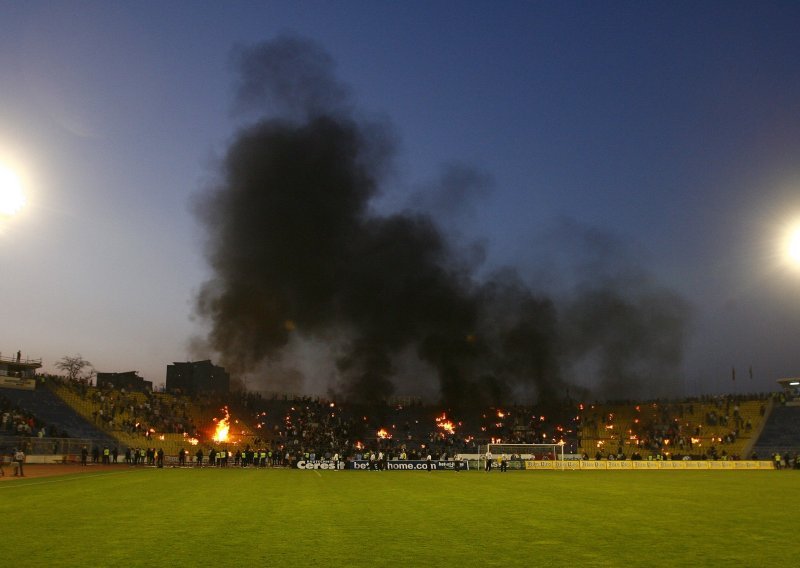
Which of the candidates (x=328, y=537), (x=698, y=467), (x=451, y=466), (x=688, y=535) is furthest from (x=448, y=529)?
(x=698, y=467)

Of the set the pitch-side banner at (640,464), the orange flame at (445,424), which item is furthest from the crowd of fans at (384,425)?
the pitch-side banner at (640,464)

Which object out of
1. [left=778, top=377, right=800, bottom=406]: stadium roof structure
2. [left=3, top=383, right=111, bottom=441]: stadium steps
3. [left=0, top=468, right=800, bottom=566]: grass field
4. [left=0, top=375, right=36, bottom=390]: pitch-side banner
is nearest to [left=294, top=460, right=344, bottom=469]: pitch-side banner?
[left=3, top=383, right=111, bottom=441]: stadium steps

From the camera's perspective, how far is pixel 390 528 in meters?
13.7

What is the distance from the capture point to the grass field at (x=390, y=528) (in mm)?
10281

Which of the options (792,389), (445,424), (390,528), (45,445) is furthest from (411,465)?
(792,389)

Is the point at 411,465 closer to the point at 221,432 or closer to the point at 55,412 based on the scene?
the point at 221,432

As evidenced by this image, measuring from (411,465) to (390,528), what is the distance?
109 ft

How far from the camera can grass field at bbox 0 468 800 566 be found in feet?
33.7

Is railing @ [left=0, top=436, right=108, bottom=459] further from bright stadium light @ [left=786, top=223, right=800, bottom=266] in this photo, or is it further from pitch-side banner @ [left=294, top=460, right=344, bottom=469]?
bright stadium light @ [left=786, top=223, right=800, bottom=266]

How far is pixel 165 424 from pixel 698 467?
43197mm

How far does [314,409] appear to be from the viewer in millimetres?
75125

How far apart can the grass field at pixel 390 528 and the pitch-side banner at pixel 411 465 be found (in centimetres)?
2241

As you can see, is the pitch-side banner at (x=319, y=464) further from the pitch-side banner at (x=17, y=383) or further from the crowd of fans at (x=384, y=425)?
the pitch-side banner at (x=17, y=383)

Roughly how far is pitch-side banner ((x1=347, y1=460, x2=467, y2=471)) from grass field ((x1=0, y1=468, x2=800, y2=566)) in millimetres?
22408
